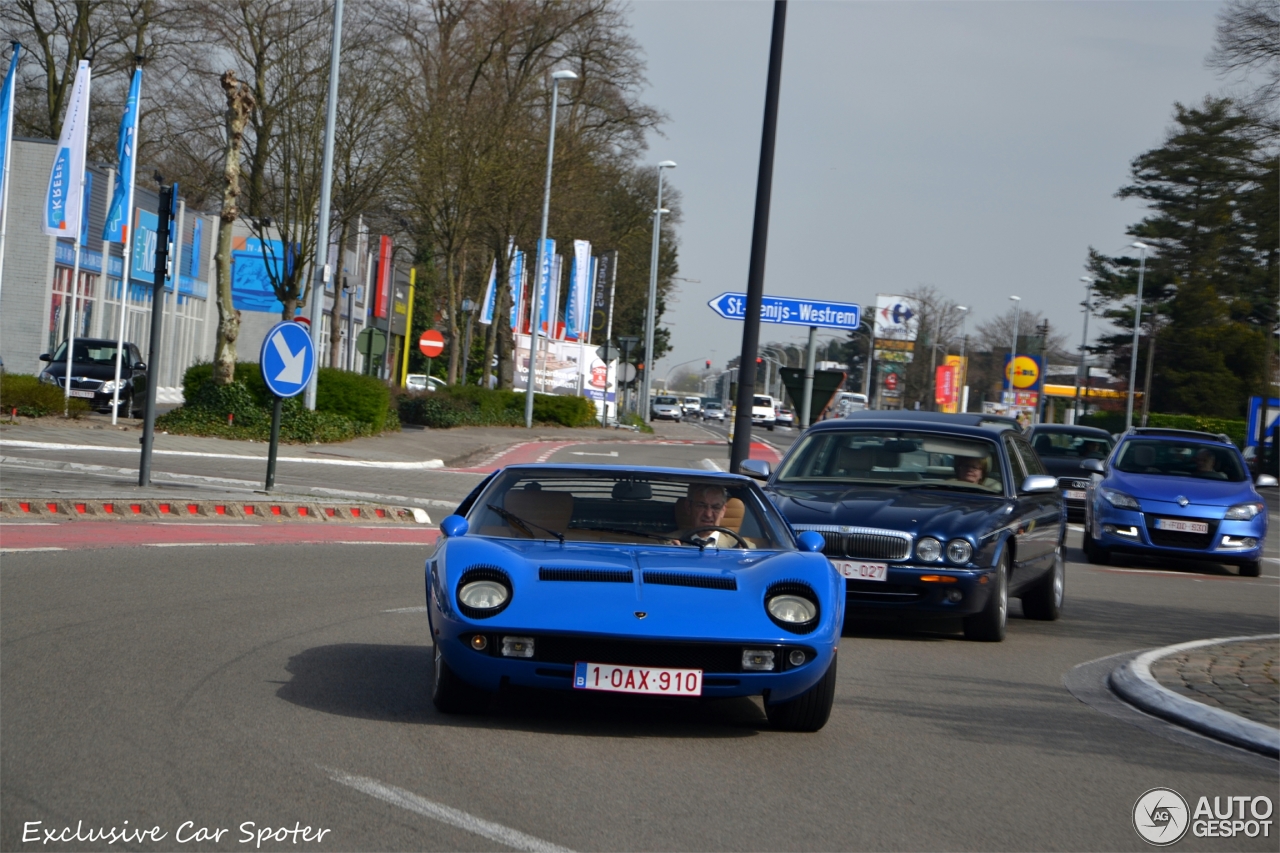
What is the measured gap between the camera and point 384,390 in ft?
108

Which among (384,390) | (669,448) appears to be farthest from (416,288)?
(384,390)

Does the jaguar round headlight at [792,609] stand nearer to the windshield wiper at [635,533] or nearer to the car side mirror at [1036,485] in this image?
the windshield wiper at [635,533]

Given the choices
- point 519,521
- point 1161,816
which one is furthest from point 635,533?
point 1161,816

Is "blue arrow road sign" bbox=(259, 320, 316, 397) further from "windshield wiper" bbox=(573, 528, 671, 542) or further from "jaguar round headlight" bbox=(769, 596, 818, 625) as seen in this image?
"jaguar round headlight" bbox=(769, 596, 818, 625)

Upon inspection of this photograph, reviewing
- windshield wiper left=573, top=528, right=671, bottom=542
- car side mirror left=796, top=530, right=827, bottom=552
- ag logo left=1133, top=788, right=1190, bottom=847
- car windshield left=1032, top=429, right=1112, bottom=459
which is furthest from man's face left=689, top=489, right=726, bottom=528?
car windshield left=1032, top=429, right=1112, bottom=459

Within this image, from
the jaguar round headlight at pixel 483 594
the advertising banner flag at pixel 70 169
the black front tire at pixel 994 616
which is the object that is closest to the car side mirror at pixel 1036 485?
the black front tire at pixel 994 616

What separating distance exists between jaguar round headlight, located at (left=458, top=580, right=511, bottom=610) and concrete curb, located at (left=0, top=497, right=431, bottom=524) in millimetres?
9539

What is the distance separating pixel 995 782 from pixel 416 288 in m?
86.3

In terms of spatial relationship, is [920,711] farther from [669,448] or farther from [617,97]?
[617,97]

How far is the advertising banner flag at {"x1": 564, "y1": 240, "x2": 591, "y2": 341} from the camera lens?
56312mm

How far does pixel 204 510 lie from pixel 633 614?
11192 millimetres

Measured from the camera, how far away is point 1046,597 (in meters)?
11.8

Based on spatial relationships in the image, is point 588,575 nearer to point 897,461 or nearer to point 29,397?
point 897,461

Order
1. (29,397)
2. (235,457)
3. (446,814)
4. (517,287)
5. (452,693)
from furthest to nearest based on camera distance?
(517,287), (29,397), (235,457), (452,693), (446,814)
